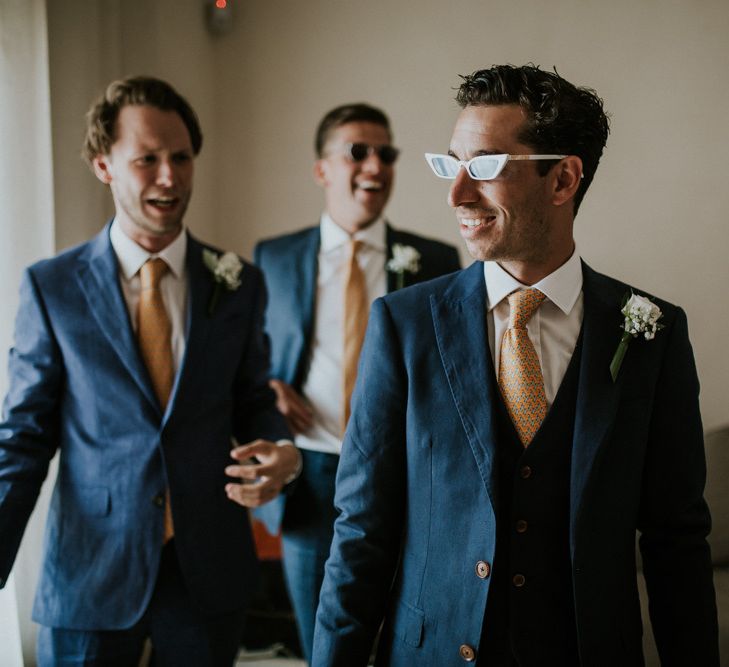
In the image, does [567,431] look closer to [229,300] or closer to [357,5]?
[229,300]

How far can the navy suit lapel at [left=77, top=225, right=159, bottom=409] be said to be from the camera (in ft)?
6.26

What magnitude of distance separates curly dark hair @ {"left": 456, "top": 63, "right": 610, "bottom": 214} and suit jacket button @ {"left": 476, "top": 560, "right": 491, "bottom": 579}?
73 centimetres

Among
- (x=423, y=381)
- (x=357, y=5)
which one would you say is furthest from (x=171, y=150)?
(x=357, y=5)

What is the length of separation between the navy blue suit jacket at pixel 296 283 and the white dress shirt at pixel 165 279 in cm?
70

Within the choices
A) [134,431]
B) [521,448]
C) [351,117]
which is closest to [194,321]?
[134,431]

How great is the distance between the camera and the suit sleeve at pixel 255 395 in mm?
2178

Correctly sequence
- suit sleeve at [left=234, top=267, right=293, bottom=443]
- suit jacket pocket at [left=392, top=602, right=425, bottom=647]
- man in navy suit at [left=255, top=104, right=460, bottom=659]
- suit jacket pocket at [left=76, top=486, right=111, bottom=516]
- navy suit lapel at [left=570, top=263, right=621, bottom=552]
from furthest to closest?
man in navy suit at [left=255, top=104, right=460, bottom=659]
suit sleeve at [left=234, top=267, right=293, bottom=443]
suit jacket pocket at [left=76, top=486, right=111, bottom=516]
suit jacket pocket at [left=392, top=602, right=425, bottom=647]
navy suit lapel at [left=570, top=263, right=621, bottom=552]

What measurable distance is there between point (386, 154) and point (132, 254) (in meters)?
1.18

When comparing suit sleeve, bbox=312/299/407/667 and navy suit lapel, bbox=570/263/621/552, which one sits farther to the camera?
suit sleeve, bbox=312/299/407/667

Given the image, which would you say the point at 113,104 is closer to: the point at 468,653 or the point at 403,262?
the point at 403,262

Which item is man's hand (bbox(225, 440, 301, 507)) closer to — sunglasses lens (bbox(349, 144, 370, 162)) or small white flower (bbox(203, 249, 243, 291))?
small white flower (bbox(203, 249, 243, 291))

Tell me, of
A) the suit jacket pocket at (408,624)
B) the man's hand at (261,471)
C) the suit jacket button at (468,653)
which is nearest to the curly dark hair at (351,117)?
the man's hand at (261,471)

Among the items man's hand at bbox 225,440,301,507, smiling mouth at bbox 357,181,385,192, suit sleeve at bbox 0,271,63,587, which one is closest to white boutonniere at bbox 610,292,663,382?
man's hand at bbox 225,440,301,507

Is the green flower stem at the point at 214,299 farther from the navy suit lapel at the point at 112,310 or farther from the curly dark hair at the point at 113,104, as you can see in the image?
the curly dark hair at the point at 113,104
